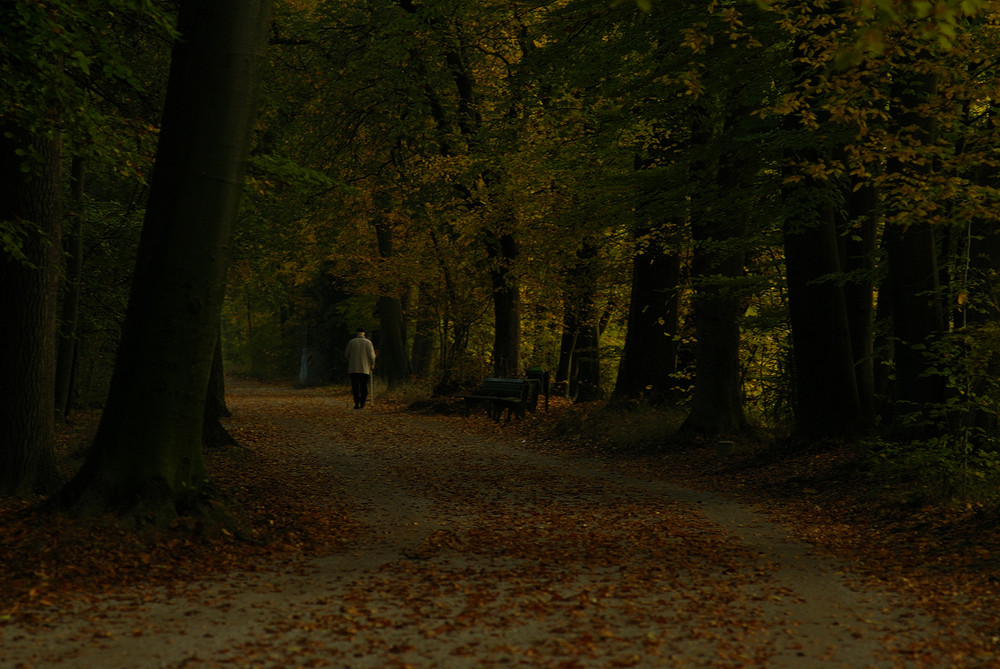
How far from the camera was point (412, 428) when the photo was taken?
62.1 ft

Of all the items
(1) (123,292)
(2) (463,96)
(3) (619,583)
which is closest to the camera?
(3) (619,583)

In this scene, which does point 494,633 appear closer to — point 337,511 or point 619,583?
point 619,583

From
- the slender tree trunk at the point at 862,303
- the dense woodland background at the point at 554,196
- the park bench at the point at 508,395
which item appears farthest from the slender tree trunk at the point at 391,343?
the slender tree trunk at the point at 862,303

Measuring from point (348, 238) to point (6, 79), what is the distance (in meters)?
21.8

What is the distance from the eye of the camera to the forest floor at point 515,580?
15.9 feet

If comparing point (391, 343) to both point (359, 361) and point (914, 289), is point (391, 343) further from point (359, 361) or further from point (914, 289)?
point (914, 289)

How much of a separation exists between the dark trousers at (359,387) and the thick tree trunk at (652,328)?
28.2 feet

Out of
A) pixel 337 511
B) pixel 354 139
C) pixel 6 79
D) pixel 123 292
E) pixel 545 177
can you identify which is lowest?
pixel 337 511

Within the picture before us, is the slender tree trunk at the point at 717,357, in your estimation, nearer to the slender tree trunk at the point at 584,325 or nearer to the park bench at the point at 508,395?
the park bench at the point at 508,395

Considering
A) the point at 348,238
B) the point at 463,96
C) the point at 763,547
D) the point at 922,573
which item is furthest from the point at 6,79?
the point at 348,238

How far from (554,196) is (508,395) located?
4.31 meters

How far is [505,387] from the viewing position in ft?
66.5

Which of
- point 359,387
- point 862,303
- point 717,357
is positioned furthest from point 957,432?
point 359,387

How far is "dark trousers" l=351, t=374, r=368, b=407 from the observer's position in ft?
78.7
